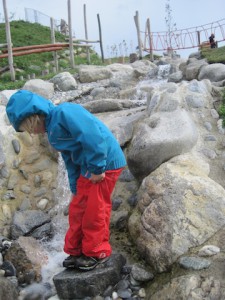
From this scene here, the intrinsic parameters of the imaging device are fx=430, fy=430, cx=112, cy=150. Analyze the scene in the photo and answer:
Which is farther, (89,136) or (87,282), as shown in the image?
(87,282)

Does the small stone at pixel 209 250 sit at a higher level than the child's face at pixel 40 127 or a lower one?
lower

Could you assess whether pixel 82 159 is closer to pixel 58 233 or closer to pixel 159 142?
pixel 159 142

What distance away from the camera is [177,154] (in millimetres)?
5340

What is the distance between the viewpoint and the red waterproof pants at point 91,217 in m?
4.05

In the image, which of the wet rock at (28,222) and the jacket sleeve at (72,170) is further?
the wet rock at (28,222)

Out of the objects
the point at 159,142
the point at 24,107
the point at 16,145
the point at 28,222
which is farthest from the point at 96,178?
the point at 16,145

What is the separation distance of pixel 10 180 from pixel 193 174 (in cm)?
287

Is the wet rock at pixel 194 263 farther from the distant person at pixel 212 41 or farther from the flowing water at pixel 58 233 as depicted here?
the distant person at pixel 212 41

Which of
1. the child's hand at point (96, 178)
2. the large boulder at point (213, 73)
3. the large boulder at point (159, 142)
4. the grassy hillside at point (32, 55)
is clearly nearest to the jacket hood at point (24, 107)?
the child's hand at point (96, 178)

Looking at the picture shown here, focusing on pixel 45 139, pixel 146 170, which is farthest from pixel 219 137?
pixel 45 139

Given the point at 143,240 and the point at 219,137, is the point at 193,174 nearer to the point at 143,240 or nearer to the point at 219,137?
the point at 143,240

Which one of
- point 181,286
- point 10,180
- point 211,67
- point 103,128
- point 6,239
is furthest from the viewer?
point 211,67

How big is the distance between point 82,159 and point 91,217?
1.91ft

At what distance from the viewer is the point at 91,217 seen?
408 centimetres
